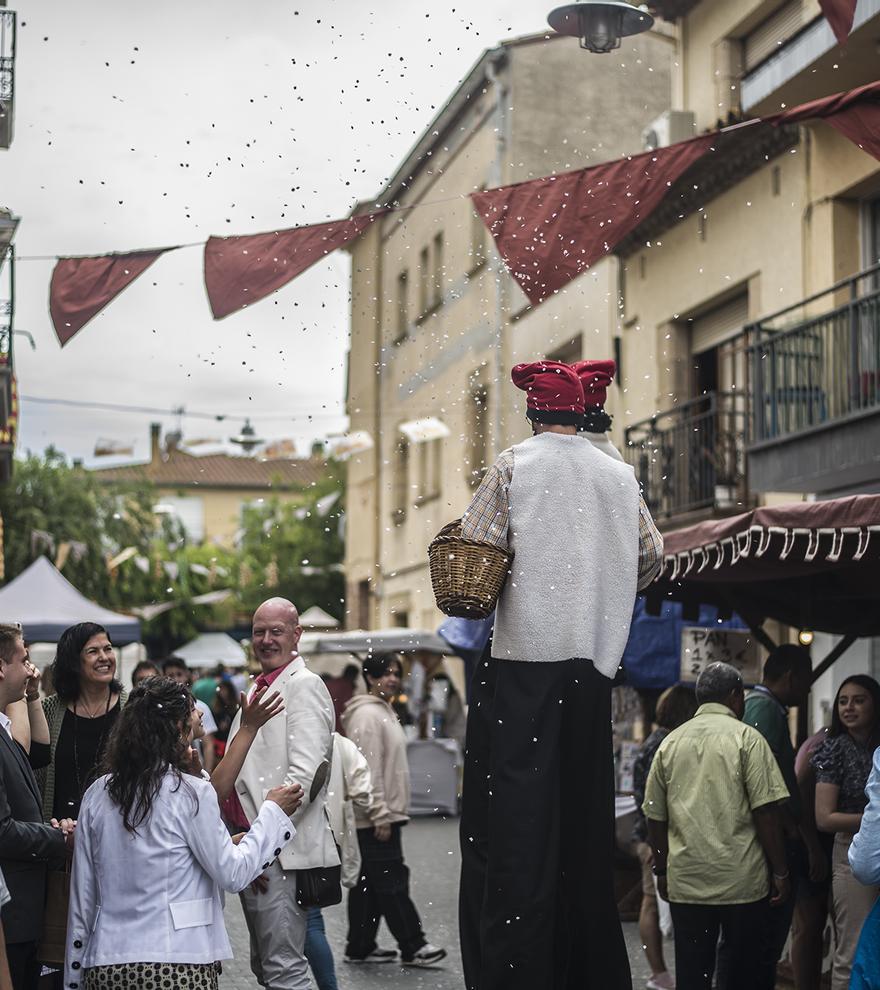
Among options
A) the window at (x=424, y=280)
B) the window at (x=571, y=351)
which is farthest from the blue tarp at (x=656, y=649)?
the window at (x=424, y=280)

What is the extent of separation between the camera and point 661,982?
961 centimetres

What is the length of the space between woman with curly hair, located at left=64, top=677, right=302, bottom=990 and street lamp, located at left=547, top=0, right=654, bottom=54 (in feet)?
21.1

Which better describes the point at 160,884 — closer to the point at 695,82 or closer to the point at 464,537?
the point at 464,537

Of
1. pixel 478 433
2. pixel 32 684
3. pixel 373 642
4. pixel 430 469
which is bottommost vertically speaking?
pixel 32 684

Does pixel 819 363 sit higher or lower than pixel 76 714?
higher

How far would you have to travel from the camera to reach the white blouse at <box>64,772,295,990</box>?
17.2ft

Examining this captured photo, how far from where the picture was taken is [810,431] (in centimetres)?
1717

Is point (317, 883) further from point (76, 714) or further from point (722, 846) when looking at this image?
point (722, 846)

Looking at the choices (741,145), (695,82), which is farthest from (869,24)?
(695,82)

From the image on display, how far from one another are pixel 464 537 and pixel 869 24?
42.9 ft

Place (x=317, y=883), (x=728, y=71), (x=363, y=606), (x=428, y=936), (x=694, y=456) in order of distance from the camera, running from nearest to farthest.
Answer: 1. (x=317, y=883)
2. (x=428, y=936)
3. (x=694, y=456)
4. (x=728, y=71)
5. (x=363, y=606)

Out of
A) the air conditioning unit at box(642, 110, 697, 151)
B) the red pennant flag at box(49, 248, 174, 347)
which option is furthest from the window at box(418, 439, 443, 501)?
the red pennant flag at box(49, 248, 174, 347)

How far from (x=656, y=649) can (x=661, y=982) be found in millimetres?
3564

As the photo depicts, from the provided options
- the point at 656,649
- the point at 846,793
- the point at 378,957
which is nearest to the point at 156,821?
the point at 846,793
